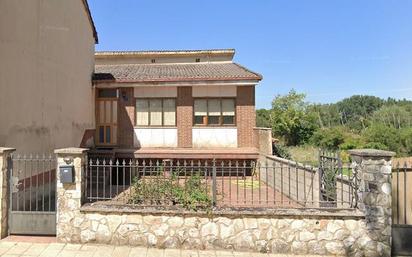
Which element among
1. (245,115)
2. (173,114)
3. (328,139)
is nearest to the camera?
(245,115)

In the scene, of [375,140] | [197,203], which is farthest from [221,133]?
[375,140]

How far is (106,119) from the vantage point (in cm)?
1549

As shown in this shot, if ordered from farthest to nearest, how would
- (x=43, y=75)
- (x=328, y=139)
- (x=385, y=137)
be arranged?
(x=328, y=139), (x=385, y=137), (x=43, y=75)

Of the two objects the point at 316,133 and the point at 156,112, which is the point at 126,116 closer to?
the point at 156,112

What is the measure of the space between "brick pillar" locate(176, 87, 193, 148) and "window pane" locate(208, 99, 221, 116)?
0.96m

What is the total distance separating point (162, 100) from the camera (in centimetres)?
1519

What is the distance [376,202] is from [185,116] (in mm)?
10417

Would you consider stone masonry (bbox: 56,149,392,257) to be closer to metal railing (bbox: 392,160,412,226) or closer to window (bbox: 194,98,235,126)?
metal railing (bbox: 392,160,412,226)

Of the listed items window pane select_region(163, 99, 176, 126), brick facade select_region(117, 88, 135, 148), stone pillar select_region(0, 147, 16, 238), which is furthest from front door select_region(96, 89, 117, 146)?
stone pillar select_region(0, 147, 16, 238)

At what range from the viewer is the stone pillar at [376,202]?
226 inches

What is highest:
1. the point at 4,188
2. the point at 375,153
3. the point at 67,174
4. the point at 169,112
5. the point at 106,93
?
the point at 106,93

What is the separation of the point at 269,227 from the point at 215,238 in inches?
43.2

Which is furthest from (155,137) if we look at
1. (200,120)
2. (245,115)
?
(245,115)

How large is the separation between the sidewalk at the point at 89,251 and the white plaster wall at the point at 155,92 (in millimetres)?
9971
